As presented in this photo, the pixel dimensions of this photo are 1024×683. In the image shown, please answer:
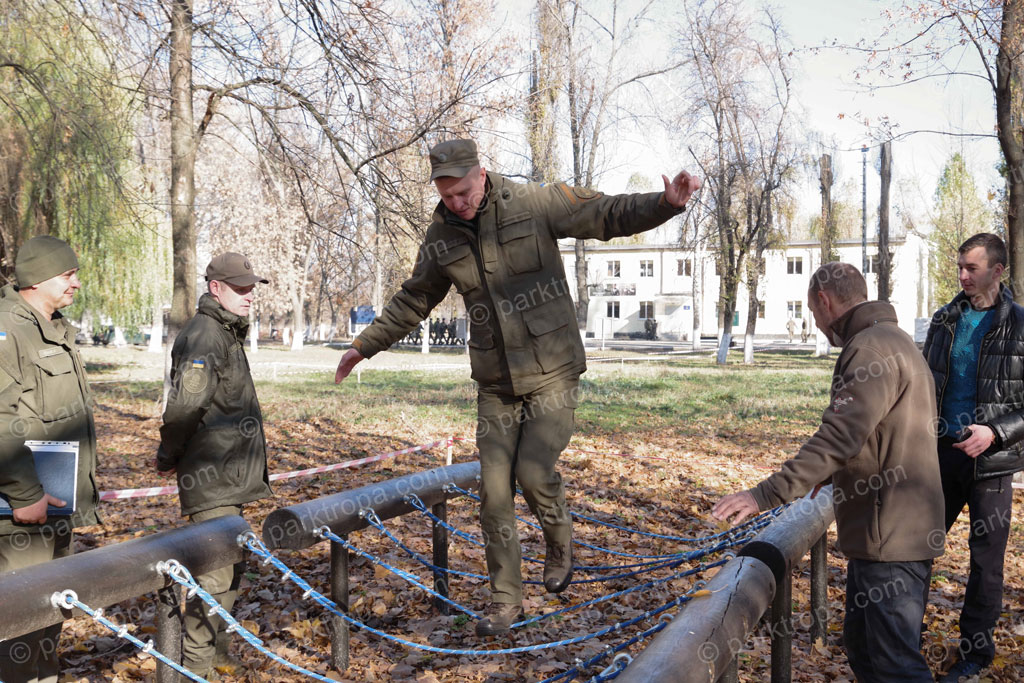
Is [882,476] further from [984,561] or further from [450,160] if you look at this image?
[450,160]

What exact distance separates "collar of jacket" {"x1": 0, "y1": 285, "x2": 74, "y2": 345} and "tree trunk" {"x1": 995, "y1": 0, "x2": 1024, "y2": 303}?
905cm

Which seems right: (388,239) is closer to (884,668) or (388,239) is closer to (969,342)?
(969,342)

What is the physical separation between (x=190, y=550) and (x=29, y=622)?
2.60 feet

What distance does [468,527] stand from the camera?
307 inches

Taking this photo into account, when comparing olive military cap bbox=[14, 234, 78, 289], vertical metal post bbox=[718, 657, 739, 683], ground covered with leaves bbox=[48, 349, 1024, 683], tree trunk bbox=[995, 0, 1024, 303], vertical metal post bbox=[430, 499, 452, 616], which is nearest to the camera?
vertical metal post bbox=[718, 657, 739, 683]

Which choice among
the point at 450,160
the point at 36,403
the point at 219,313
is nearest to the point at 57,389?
the point at 36,403

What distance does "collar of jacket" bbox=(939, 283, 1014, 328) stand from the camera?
466 cm

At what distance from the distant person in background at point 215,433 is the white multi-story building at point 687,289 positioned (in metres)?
61.6

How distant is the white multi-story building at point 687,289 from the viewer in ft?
221

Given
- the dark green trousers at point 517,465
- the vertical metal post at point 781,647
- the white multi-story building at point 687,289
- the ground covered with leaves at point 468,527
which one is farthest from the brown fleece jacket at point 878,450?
the white multi-story building at point 687,289

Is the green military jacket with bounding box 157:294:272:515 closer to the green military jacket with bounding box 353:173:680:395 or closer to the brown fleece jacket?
the green military jacket with bounding box 353:173:680:395

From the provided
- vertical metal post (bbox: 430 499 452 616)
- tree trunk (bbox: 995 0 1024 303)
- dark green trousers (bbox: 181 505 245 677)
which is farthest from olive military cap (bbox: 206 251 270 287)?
tree trunk (bbox: 995 0 1024 303)

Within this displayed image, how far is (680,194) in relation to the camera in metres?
3.54

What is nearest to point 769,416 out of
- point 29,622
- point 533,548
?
point 533,548
